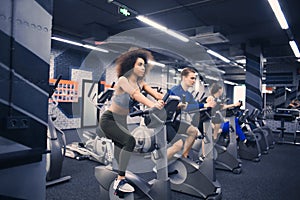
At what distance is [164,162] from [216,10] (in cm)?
371

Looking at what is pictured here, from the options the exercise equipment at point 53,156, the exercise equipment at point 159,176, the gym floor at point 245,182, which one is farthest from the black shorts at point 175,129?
the exercise equipment at point 53,156

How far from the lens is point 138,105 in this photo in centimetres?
383

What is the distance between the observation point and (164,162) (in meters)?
2.09

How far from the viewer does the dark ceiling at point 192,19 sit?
Result: 432 centimetres

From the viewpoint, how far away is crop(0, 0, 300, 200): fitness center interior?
149 centimetres

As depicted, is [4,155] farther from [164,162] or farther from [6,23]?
[164,162]

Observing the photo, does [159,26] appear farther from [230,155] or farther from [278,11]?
[230,155]

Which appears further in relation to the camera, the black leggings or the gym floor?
the gym floor

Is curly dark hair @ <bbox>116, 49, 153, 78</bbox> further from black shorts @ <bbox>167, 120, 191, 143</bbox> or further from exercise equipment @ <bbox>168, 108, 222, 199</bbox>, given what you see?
exercise equipment @ <bbox>168, 108, 222, 199</bbox>

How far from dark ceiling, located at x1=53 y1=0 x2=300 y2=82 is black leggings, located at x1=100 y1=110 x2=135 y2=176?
284 centimetres

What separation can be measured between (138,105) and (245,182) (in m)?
2.00

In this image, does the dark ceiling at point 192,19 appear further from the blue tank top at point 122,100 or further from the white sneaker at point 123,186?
the white sneaker at point 123,186

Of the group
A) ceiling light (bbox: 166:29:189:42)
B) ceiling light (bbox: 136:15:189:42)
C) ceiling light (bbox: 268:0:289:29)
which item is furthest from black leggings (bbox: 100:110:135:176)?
ceiling light (bbox: 166:29:189:42)

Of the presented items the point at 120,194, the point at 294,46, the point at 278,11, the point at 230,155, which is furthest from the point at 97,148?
the point at 294,46
